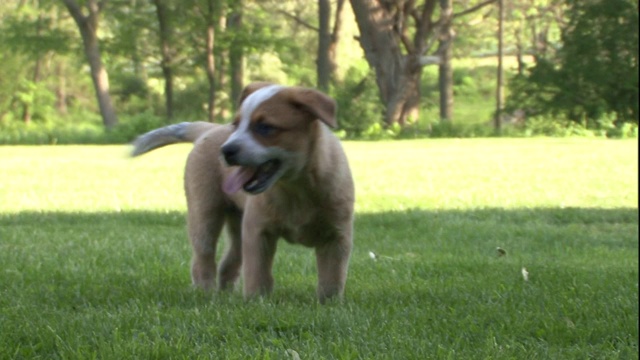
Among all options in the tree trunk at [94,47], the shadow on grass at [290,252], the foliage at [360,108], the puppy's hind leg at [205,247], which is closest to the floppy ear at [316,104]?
the shadow on grass at [290,252]

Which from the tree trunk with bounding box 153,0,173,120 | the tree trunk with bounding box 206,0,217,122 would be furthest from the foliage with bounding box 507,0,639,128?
the tree trunk with bounding box 153,0,173,120

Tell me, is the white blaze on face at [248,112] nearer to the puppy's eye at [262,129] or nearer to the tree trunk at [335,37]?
the puppy's eye at [262,129]

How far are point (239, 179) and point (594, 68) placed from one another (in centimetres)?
3051

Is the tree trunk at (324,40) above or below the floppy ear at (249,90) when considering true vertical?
below

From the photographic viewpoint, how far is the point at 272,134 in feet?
16.6

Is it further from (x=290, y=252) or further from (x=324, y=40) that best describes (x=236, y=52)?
(x=290, y=252)

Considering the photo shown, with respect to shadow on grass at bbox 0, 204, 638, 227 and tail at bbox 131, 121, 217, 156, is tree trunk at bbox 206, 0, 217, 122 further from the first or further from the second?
tail at bbox 131, 121, 217, 156

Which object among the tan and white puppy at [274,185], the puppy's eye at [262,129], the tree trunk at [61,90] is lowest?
the tree trunk at [61,90]

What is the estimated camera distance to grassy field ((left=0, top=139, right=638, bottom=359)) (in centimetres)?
421

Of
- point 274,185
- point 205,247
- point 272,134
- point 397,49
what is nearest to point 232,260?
point 205,247

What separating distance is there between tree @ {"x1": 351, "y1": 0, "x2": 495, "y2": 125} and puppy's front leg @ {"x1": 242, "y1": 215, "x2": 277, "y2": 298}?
87.0 ft

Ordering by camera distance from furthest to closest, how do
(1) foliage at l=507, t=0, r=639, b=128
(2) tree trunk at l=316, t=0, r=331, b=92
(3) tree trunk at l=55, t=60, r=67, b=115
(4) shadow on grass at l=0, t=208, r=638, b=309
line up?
1. (3) tree trunk at l=55, t=60, r=67, b=115
2. (2) tree trunk at l=316, t=0, r=331, b=92
3. (1) foliage at l=507, t=0, r=639, b=128
4. (4) shadow on grass at l=0, t=208, r=638, b=309

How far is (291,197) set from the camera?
536cm

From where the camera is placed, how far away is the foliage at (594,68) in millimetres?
33625
